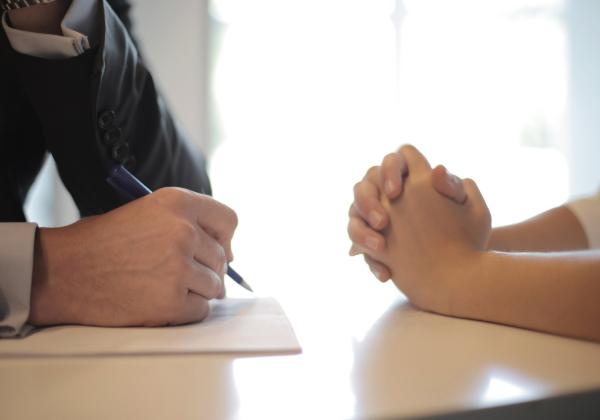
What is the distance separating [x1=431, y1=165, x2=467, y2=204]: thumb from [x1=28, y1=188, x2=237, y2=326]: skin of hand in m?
0.26

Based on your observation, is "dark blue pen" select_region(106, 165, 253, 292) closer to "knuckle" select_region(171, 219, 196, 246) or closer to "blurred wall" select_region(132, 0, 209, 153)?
"knuckle" select_region(171, 219, 196, 246)

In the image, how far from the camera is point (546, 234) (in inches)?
28.8

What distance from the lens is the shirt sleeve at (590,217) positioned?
2.43 ft

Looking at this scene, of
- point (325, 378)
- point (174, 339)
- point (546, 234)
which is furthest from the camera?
point (546, 234)

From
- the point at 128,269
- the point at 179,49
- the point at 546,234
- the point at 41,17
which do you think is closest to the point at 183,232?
the point at 128,269

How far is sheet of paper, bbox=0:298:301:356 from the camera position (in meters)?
0.38

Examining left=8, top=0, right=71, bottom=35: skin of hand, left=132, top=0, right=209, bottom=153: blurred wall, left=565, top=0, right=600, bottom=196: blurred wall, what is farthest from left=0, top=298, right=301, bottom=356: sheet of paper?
left=565, top=0, right=600, bottom=196: blurred wall

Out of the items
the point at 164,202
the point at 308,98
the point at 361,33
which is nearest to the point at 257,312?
the point at 164,202

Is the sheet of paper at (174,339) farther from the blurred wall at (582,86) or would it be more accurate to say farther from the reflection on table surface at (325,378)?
the blurred wall at (582,86)

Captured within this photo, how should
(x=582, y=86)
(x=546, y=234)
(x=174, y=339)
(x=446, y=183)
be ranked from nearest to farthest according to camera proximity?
(x=174, y=339) → (x=446, y=183) → (x=546, y=234) → (x=582, y=86)

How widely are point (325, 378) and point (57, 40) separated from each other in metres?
0.49

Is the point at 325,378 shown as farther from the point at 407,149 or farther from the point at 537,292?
the point at 407,149

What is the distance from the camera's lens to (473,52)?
2.77 meters

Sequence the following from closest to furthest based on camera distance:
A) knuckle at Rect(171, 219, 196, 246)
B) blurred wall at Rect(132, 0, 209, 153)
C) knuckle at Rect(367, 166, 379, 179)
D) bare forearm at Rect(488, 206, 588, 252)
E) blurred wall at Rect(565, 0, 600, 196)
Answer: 1. knuckle at Rect(171, 219, 196, 246)
2. knuckle at Rect(367, 166, 379, 179)
3. bare forearm at Rect(488, 206, 588, 252)
4. blurred wall at Rect(132, 0, 209, 153)
5. blurred wall at Rect(565, 0, 600, 196)
